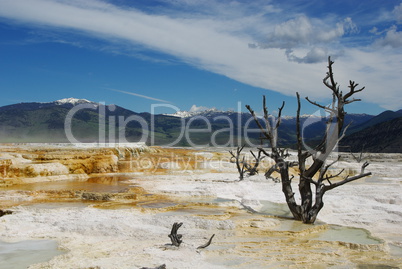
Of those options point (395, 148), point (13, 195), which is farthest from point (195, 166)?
point (395, 148)

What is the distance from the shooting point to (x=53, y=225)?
10031 millimetres

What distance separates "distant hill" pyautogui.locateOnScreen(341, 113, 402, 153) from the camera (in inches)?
3494

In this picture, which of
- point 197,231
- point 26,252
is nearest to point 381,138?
point 197,231

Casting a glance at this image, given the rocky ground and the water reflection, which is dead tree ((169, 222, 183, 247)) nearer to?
the rocky ground

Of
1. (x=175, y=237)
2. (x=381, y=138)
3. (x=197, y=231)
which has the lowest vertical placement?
(x=197, y=231)

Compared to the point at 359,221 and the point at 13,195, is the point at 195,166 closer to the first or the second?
the point at 13,195

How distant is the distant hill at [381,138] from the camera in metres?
88.8

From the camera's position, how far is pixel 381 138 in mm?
97625

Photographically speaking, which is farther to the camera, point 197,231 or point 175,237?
point 197,231

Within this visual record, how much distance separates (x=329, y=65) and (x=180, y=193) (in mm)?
9690

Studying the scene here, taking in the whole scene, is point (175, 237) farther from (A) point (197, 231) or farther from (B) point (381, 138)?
(B) point (381, 138)

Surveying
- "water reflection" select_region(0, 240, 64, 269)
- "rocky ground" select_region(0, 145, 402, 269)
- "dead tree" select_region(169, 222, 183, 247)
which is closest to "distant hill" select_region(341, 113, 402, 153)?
"rocky ground" select_region(0, 145, 402, 269)

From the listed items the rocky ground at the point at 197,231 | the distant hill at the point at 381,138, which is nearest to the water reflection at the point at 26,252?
the rocky ground at the point at 197,231

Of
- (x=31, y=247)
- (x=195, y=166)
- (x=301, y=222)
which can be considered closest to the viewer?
(x=31, y=247)
